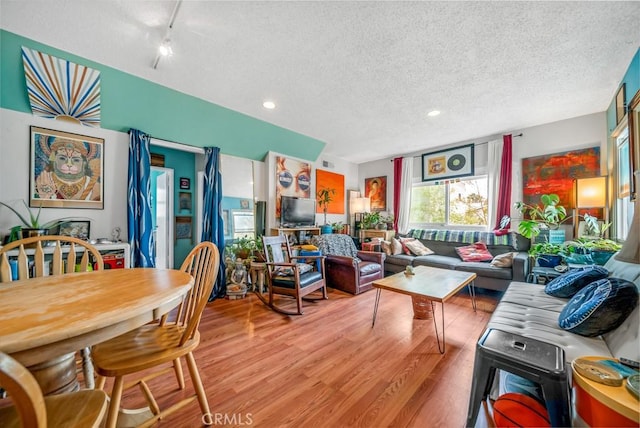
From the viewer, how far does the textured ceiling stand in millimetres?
1689

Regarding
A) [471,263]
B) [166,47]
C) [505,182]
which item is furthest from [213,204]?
[505,182]

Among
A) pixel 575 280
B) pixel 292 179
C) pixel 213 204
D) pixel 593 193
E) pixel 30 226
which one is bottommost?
pixel 575 280

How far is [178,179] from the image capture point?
4.09 meters

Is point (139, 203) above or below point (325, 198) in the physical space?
below

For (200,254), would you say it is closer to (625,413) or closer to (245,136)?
(625,413)

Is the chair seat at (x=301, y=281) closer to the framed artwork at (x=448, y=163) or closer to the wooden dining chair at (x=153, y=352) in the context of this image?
the wooden dining chair at (x=153, y=352)

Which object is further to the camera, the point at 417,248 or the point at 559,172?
the point at 417,248

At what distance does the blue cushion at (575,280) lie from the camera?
182 cm

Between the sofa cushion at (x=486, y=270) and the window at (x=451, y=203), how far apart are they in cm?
123

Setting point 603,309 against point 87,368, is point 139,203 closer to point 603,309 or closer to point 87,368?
point 87,368

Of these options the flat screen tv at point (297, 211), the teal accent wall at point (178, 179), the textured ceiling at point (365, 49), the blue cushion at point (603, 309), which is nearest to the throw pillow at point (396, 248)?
the flat screen tv at point (297, 211)

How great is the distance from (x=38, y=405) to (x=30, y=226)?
260 cm

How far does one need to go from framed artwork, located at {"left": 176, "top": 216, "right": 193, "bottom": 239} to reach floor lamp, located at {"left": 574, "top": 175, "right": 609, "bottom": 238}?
5.62m

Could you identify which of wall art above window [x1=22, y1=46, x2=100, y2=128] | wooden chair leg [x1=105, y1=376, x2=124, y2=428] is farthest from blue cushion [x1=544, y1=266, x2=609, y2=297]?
wall art above window [x1=22, y1=46, x2=100, y2=128]
